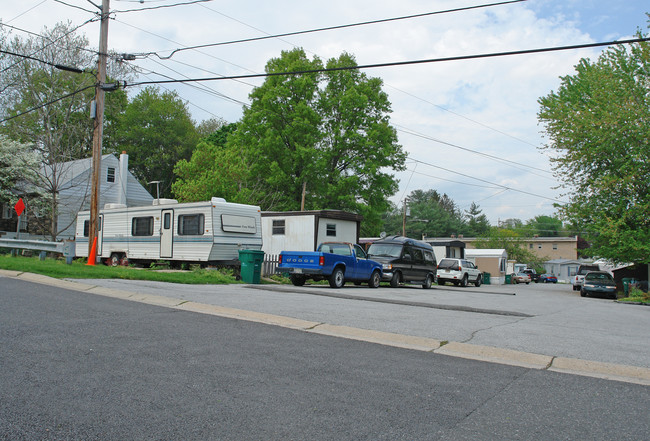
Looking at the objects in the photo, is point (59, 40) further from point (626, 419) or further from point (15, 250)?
point (626, 419)

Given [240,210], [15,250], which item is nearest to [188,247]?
[240,210]

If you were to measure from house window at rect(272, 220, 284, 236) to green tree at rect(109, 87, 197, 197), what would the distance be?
31.9 meters

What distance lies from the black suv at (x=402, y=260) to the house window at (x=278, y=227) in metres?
4.48

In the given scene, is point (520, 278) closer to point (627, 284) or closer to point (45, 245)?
point (627, 284)

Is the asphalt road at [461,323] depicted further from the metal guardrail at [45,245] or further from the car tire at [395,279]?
the car tire at [395,279]

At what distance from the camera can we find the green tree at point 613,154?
28141 mm

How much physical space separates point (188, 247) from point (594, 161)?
83.1 ft

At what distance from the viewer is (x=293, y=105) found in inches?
1358

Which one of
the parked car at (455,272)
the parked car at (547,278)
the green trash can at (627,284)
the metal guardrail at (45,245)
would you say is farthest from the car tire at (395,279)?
the parked car at (547,278)

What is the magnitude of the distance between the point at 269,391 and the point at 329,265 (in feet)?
43.6

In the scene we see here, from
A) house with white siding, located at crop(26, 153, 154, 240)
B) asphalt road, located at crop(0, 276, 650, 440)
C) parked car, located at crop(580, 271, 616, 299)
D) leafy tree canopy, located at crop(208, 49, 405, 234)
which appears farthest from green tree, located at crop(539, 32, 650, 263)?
house with white siding, located at crop(26, 153, 154, 240)

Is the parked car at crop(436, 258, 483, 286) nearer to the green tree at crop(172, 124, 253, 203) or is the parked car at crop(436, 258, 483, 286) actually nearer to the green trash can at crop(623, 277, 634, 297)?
the green trash can at crop(623, 277, 634, 297)

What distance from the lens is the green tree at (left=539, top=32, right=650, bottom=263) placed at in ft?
92.3

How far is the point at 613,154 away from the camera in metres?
29.9
